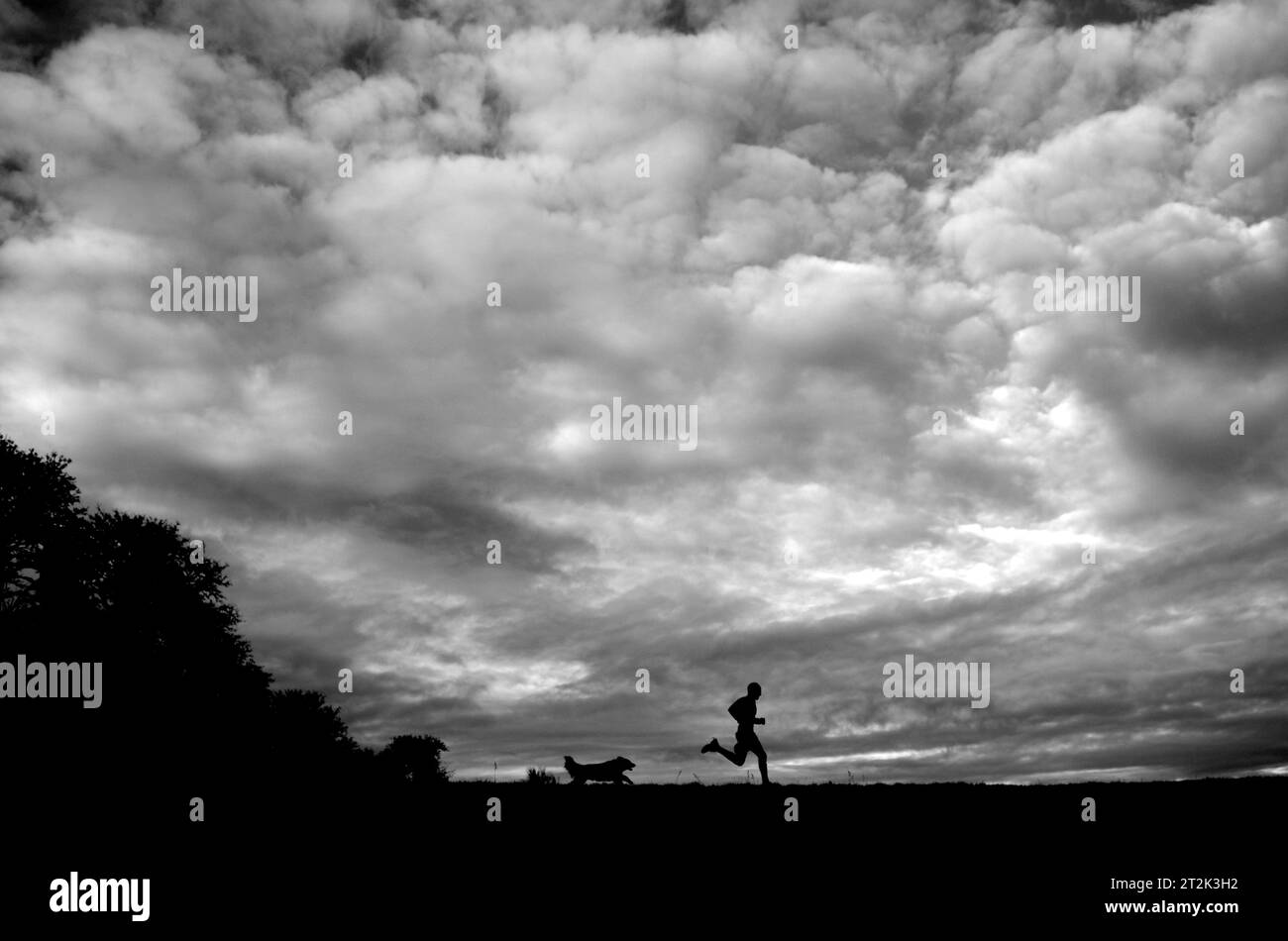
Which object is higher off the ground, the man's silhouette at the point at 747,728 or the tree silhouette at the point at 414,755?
the man's silhouette at the point at 747,728

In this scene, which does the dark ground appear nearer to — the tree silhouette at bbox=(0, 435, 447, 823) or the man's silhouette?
the man's silhouette

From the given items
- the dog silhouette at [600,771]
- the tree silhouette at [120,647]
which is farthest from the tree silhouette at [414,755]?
the dog silhouette at [600,771]

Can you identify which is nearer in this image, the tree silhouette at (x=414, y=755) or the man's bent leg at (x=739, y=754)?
the man's bent leg at (x=739, y=754)

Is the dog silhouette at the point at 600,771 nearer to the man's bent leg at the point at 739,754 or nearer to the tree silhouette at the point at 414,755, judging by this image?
the man's bent leg at the point at 739,754

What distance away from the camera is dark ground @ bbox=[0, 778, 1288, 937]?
43.9 ft

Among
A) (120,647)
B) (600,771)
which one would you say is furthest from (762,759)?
(120,647)

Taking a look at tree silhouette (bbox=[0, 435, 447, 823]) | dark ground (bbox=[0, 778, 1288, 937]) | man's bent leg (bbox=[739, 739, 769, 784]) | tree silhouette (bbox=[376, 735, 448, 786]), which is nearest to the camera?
dark ground (bbox=[0, 778, 1288, 937])

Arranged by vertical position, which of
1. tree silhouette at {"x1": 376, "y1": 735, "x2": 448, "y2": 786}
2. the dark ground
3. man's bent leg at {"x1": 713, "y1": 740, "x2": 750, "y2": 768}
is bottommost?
tree silhouette at {"x1": 376, "y1": 735, "x2": 448, "y2": 786}

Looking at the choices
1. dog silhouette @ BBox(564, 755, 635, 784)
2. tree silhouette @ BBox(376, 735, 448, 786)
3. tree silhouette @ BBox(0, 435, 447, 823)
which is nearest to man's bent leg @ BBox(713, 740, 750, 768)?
dog silhouette @ BBox(564, 755, 635, 784)
